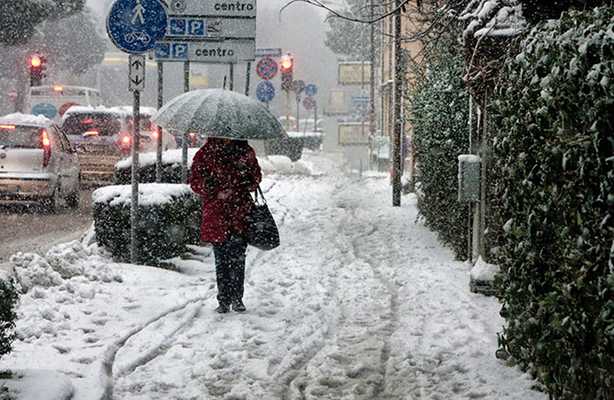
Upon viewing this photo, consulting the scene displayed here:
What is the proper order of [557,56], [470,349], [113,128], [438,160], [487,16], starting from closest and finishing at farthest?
1. [557,56]
2. [470,349]
3. [487,16]
4. [438,160]
5. [113,128]

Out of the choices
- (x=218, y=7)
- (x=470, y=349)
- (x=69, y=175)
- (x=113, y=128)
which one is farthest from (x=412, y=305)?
(x=113, y=128)

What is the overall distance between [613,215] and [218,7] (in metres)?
10.0

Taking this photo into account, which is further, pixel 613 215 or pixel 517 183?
pixel 517 183

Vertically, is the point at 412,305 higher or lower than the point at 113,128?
lower

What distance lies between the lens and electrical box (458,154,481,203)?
9680 mm

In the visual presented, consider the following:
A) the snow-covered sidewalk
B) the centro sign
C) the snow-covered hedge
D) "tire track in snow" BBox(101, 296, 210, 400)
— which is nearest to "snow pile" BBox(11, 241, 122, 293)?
the snow-covered sidewalk

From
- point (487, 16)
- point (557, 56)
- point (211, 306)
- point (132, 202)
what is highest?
point (487, 16)

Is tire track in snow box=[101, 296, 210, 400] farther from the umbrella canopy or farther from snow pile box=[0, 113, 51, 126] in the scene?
snow pile box=[0, 113, 51, 126]

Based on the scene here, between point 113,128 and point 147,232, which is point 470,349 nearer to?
point 147,232

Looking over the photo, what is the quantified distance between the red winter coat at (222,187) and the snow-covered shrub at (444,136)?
3.11 m

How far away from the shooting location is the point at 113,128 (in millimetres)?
22094

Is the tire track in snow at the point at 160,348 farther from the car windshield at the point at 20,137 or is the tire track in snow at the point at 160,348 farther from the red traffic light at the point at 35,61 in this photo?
the red traffic light at the point at 35,61

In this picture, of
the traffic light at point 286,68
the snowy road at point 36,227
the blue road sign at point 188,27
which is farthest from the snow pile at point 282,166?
the blue road sign at point 188,27

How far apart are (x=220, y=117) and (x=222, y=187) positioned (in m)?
0.62
